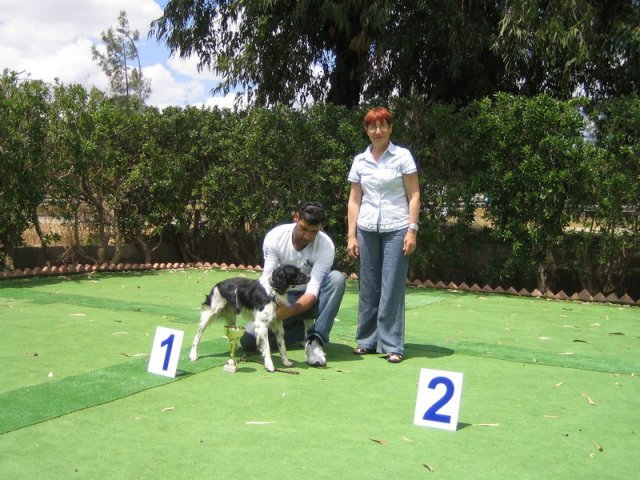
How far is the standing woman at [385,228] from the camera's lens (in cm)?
511

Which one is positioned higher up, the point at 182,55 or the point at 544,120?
the point at 182,55

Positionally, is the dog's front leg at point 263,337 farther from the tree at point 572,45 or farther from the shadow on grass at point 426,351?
the tree at point 572,45

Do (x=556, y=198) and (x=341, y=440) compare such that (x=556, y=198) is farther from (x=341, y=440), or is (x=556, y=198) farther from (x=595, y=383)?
(x=341, y=440)

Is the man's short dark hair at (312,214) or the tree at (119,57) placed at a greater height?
the tree at (119,57)

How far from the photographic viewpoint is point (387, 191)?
5184 millimetres

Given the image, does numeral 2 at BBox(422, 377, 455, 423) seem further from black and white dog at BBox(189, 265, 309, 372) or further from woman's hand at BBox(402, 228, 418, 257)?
woman's hand at BBox(402, 228, 418, 257)

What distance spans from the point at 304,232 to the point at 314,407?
143cm

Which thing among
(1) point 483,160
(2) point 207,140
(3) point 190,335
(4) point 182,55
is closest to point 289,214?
(2) point 207,140

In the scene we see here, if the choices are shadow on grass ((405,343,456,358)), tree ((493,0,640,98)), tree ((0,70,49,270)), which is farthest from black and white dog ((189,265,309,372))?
tree ((493,0,640,98))

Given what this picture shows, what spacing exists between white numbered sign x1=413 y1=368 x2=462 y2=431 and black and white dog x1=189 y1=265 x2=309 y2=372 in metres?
1.37

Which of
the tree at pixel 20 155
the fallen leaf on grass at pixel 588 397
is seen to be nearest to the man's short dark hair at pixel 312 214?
the fallen leaf on grass at pixel 588 397

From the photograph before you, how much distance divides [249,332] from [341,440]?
1.93 m

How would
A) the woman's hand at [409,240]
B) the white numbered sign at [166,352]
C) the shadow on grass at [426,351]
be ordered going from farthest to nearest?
the shadow on grass at [426,351]
the woman's hand at [409,240]
the white numbered sign at [166,352]

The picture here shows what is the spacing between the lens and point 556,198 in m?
9.04
